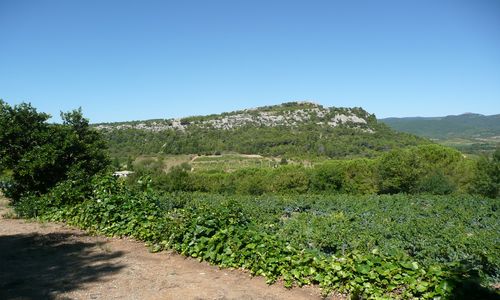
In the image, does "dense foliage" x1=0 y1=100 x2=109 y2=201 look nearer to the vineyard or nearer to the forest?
the forest

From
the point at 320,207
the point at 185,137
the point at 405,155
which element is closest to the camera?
the point at 320,207

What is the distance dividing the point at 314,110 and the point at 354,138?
36.9 m

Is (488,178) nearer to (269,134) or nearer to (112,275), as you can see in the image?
(112,275)

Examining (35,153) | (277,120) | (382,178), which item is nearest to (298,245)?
(35,153)

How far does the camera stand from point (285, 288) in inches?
217

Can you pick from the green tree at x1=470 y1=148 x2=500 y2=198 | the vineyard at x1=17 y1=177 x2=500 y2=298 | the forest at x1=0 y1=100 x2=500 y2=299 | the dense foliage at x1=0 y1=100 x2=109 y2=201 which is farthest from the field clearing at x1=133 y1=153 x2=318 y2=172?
the vineyard at x1=17 y1=177 x2=500 y2=298

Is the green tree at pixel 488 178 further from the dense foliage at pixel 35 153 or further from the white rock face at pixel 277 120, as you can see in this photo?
the white rock face at pixel 277 120

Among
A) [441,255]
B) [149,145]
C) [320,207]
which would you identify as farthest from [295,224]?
[149,145]

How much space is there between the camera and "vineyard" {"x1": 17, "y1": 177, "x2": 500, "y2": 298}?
16.0ft

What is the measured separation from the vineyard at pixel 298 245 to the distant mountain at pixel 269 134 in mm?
85993

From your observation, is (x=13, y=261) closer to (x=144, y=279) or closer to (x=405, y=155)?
(x=144, y=279)

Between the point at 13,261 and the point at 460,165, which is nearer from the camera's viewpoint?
the point at 13,261

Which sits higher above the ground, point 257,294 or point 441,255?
point 257,294

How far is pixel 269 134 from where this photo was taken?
4798 inches
